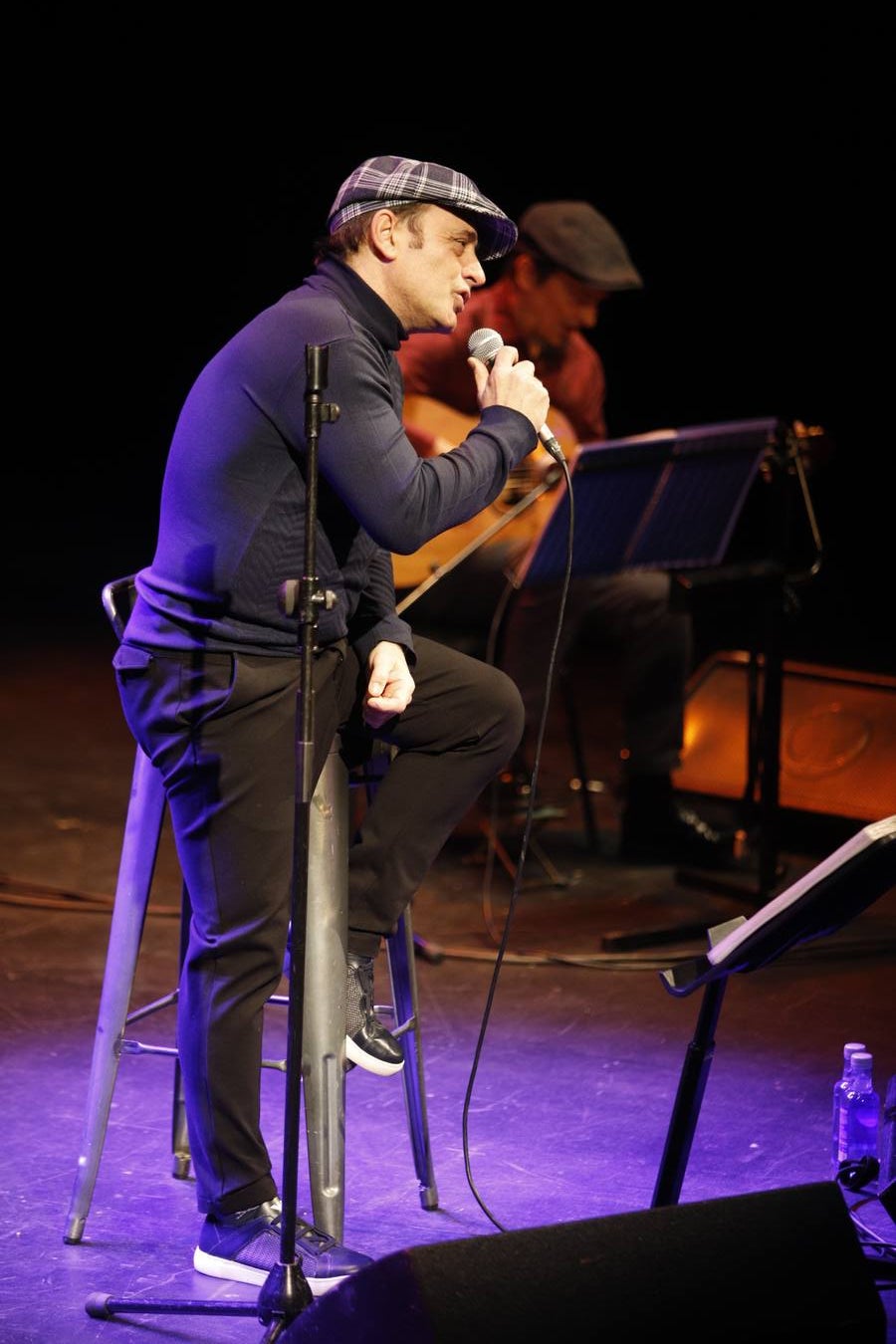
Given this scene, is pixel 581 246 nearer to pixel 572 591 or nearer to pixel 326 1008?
pixel 572 591

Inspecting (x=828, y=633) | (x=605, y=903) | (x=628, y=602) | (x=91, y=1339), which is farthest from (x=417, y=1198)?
(x=828, y=633)

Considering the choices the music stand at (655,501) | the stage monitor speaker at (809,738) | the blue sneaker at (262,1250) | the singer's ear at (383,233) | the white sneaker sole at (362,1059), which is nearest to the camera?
the blue sneaker at (262,1250)

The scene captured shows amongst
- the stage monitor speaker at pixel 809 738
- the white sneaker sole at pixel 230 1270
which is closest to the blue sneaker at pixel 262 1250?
the white sneaker sole at pixel 230 1270

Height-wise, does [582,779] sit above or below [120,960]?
below

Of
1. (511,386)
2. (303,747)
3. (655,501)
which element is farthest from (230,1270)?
(655,501)

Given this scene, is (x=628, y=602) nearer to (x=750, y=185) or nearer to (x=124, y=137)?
(x=750, y=185)

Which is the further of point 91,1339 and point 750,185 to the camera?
point 750,185

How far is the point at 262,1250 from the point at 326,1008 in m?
0.39

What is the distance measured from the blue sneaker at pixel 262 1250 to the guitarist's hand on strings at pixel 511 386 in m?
1.35

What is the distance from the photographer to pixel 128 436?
Result: 1245 centimetres

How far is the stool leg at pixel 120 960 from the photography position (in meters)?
3.00

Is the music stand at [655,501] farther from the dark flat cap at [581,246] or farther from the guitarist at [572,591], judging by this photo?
the dark flat cap at [581,246]

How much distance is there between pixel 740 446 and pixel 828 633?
14.6ft

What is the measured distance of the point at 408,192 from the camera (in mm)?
2834
